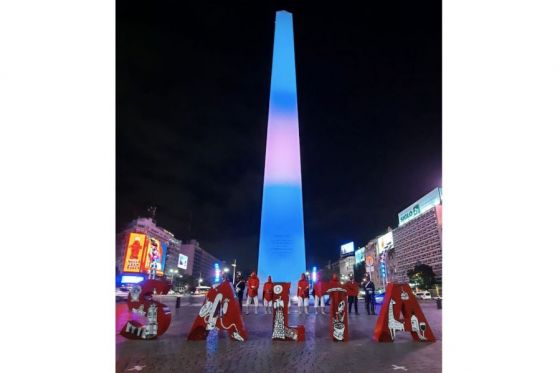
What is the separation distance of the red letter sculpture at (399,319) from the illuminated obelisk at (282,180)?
1203cm

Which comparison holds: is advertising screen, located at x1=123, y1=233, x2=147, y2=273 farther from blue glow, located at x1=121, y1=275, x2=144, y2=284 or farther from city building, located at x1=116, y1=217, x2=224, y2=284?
blue glow, located at x1=121, y1=275, x2=144, y2=284

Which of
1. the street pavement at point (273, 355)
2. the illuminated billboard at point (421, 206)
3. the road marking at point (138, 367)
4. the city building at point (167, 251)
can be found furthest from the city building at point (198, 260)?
the road marking at point (138, 367)

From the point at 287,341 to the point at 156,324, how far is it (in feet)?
8.63

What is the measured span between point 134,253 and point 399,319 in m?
68.5

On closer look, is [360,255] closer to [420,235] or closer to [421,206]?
[420,235]

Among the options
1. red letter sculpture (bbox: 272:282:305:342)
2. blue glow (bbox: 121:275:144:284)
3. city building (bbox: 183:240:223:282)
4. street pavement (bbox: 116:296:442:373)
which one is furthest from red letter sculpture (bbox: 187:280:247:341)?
city building (bbox: 183:240:223:282)

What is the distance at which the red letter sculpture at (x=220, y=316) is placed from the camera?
7.55 metres

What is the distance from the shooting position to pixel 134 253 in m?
69.3

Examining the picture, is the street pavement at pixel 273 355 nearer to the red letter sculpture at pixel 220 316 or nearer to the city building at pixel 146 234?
the red letter sculpture at pixel 220 316

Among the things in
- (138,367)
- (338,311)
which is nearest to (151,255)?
(338,311)

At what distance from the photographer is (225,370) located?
4.99 m
